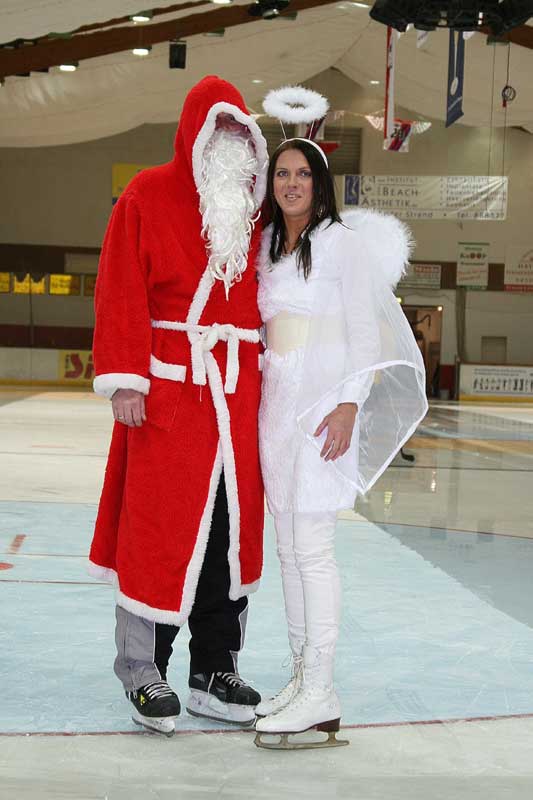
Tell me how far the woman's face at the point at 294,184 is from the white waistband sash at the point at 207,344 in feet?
0.96

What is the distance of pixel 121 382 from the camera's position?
94.0 inches

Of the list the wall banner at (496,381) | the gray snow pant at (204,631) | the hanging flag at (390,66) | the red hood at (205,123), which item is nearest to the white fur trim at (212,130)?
the red hood at (205,123)

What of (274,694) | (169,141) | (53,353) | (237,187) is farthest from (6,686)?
(169,141)

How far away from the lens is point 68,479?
6.91m

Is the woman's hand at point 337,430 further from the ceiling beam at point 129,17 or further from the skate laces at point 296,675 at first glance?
the ceiling beam at point 129,17

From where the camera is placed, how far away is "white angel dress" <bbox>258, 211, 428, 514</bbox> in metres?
2.39

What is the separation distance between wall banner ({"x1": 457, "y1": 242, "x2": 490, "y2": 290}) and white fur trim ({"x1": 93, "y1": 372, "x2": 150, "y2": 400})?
20.9 m

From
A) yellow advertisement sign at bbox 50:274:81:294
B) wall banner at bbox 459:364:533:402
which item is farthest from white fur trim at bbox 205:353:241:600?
yellow advertisement sign at bbox 50:274:81:294

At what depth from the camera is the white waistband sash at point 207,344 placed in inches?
96.0

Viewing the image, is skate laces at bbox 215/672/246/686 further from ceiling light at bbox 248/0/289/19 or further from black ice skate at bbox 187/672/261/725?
ceiling light at bbox 248/0/289/19

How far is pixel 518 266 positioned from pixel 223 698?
69.4ft

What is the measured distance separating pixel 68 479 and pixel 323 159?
4.73 m

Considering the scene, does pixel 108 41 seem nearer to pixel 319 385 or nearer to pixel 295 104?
pixel 295 104

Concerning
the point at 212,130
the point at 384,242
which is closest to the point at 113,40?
the point at 212,130
